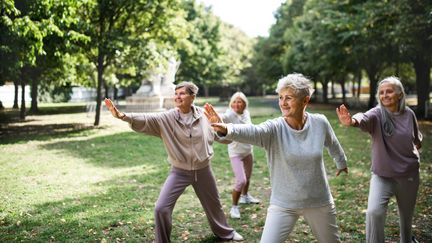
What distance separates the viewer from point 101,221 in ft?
20.5

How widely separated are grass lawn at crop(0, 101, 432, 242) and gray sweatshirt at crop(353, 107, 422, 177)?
1626 mm

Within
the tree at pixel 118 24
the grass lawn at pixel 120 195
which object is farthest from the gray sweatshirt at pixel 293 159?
the tree at pixel 118 24

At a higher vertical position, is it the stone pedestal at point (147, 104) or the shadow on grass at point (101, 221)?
the stone pedestal at point (147, 104)

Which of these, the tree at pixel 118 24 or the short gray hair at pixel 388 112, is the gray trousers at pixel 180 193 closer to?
the short gray hair at pixel 388 112

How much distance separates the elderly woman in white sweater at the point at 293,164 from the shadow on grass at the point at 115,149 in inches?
315

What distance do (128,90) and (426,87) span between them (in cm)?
3847

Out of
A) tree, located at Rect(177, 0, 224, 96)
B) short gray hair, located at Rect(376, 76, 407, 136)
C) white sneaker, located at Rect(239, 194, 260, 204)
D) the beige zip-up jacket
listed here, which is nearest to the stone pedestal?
tree, located at Rect(177, 0, 224, 96)

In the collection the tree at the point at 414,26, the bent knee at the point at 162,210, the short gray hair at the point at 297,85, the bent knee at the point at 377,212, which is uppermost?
the tree at the point at 414,26

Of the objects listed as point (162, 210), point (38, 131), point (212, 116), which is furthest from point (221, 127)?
point (38, 131)

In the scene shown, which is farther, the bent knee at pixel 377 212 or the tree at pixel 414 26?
the tree at pixel 414 26

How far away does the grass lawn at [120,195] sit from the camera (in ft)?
19.0

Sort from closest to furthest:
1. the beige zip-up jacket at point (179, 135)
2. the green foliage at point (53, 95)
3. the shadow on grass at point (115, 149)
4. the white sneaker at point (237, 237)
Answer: the beige zip-up jacket at point (179, 135) < the white sneaker at point (237, 237) < the shadow on grass at point (115, 149) < the green foliage at point (53, 95)

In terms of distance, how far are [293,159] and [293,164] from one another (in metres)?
0.05

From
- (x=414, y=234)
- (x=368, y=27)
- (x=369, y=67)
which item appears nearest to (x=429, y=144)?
(x=368, y=27)
